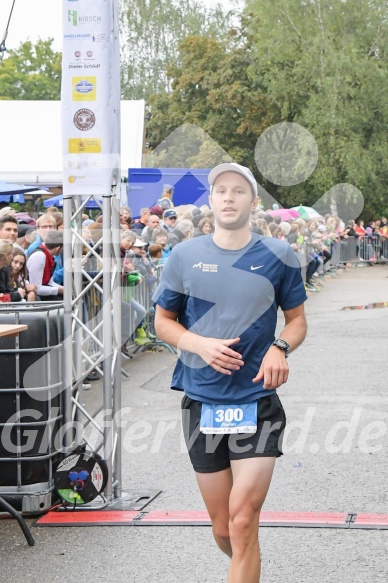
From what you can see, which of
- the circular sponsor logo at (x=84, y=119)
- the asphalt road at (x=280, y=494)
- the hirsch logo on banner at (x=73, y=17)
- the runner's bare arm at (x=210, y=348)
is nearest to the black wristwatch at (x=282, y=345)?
the runner's bare arm at (x=210, y=348)

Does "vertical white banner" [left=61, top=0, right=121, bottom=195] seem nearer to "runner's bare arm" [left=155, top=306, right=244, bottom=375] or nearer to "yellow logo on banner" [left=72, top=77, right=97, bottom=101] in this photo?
"yellow logo on banner" [left=72, top=77, right=97, bottom=101]

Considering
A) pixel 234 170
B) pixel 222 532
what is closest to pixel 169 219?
pixel 234 170

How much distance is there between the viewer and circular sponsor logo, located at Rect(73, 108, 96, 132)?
6.70 metres

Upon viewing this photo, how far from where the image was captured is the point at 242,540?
171 inches

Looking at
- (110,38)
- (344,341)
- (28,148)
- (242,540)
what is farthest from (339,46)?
(242,540)

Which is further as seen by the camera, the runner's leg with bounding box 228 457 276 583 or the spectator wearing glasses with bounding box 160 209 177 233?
the spectator wearing glasses with bounding box 160 209 177 233

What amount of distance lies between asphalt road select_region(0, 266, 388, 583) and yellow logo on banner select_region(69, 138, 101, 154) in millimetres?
2272

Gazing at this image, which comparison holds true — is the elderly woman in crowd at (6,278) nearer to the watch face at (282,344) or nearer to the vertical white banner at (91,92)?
the vertical white banner at (91,92)

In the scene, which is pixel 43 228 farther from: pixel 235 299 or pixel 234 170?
pixel 235 299

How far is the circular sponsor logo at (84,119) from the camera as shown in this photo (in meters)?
6.70

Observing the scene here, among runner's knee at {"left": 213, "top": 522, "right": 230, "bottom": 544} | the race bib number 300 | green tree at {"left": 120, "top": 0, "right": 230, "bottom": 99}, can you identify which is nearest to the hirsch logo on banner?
the race bib number 300

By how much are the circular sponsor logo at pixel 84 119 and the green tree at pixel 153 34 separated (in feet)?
204

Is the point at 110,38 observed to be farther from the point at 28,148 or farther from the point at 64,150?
the point at 28,148

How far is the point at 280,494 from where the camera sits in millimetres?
7074
